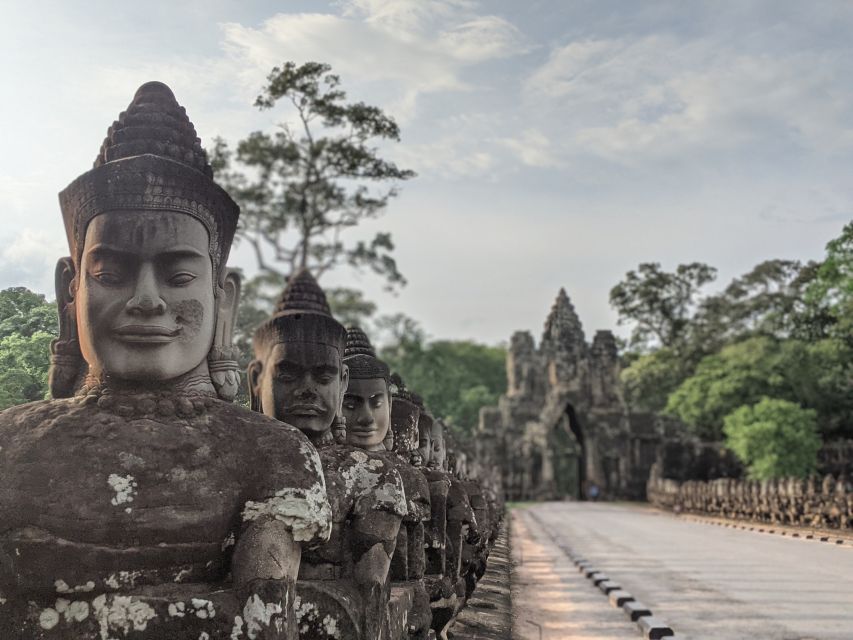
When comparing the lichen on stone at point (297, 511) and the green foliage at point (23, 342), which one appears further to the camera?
the green foliage at point (23, 342)

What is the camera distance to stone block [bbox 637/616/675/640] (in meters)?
8.09

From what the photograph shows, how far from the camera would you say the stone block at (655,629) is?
8094 mm

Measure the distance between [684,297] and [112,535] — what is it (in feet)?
184

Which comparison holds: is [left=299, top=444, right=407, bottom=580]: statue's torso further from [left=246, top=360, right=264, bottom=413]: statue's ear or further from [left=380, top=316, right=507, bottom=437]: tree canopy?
[left=380, top=316, right=507, bottom=437]: tree canopy

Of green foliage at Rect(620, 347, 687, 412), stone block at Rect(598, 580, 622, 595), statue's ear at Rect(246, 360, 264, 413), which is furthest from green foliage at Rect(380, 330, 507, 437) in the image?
statue's ear at Rect(246, 360, 264, 413)

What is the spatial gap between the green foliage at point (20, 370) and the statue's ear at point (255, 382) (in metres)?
1.25

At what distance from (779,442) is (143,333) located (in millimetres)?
33880

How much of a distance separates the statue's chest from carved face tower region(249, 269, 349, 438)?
1.81 meters

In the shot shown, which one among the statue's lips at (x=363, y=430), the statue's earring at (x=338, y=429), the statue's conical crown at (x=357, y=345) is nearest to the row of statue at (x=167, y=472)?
the statue's earring at (x=338, y=429)

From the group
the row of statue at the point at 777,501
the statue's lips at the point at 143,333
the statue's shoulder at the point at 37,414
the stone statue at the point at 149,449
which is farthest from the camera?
the row of statue at the point at 777,501

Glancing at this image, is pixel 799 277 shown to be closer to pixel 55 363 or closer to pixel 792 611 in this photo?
pixel 792 611

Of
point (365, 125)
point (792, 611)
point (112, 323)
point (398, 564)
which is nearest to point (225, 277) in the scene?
point (112, 323)

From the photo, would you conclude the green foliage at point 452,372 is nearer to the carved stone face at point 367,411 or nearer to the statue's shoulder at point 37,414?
the carved stone face at point 367,411

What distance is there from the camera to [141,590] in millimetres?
2918
